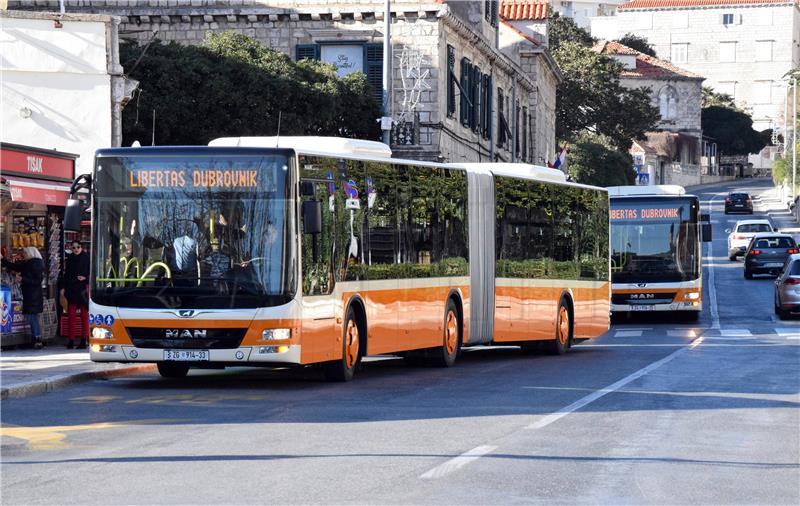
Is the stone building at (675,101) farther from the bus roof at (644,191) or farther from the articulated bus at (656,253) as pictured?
the articulated bus at (656,253)

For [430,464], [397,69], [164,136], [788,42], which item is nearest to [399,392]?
[430,464]

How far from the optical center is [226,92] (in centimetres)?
4141

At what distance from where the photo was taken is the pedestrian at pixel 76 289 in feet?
76.6

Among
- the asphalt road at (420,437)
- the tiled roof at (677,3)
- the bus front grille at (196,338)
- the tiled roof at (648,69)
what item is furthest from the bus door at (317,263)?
the tiled roof at (677,3)

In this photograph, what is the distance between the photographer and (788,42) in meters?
169

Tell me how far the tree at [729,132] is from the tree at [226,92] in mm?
115505

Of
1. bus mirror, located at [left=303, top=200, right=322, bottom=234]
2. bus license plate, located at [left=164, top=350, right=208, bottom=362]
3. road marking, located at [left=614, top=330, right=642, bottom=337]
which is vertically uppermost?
bus mirror, located at [left=303, top=200, right=322, bottom=234]

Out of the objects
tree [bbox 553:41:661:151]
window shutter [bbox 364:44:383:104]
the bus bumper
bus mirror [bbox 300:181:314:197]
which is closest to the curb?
the bus bumper

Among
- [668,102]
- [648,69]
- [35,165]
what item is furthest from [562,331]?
[668,102]

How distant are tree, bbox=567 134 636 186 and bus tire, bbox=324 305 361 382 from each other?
6592cm

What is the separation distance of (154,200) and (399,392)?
11.7 ft

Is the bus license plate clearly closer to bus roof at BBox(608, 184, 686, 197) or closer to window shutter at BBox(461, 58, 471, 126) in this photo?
bus roof at BBox(608, 184, 686, 197)

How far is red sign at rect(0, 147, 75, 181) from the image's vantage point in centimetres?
2256

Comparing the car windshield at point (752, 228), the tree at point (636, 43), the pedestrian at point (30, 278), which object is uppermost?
the tree at point (636, 43)
